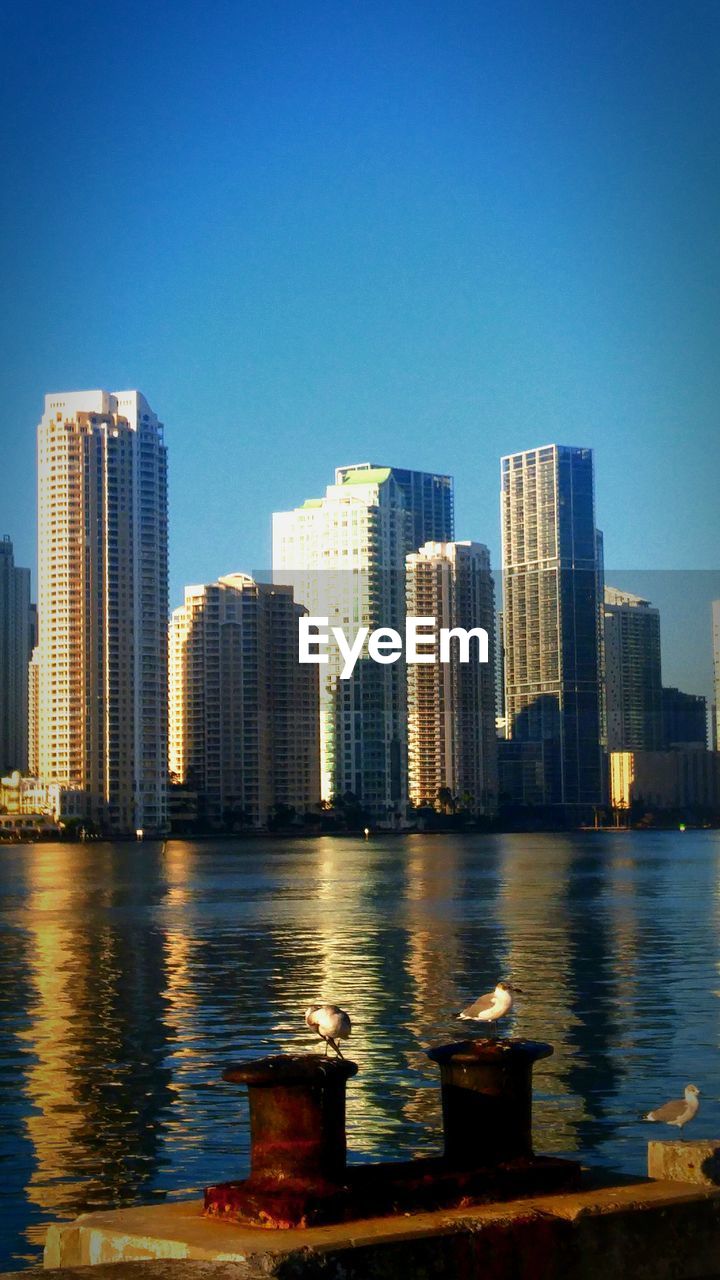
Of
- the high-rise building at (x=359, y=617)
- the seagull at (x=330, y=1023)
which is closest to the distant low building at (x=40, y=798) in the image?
the high-rise building at (x=359, y=617)

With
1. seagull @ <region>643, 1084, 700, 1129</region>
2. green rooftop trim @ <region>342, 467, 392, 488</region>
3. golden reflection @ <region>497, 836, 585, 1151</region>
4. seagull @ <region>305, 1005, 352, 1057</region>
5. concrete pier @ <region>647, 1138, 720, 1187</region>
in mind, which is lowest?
golden reflection @ <region>497, 836, 585, 1151</region>

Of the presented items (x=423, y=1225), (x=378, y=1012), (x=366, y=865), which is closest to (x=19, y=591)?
(x=366, y=865)

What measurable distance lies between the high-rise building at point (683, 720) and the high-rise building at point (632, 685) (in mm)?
1084

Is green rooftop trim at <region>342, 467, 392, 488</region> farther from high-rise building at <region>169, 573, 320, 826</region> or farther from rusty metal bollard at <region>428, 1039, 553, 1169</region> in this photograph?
rusty metal bollard at <region>428, 1039, 553, 1169</region>

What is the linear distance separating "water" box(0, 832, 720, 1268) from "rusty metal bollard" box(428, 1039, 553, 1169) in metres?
2.63

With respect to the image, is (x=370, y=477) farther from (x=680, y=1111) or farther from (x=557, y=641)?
(x=680, y=1111)

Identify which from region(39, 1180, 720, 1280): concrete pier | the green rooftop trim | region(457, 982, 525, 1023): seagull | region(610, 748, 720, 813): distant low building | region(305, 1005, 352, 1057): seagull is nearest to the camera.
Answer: region(39, 1180, 720, 1280): concrete pier

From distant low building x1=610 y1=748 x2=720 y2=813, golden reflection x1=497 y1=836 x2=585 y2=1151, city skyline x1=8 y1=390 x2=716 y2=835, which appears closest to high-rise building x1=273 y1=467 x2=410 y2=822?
city skyline x1=8 y1=390 x2=716 y2=835

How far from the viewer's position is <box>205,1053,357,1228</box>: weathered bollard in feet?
20.3

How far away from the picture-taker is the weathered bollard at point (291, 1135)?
6176 mm

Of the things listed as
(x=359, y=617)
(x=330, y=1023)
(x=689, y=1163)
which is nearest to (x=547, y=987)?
(x=330, y=1023)

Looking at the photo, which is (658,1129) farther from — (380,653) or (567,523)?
(567,523)

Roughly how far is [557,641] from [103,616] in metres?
37.8

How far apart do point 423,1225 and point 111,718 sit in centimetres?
14563
